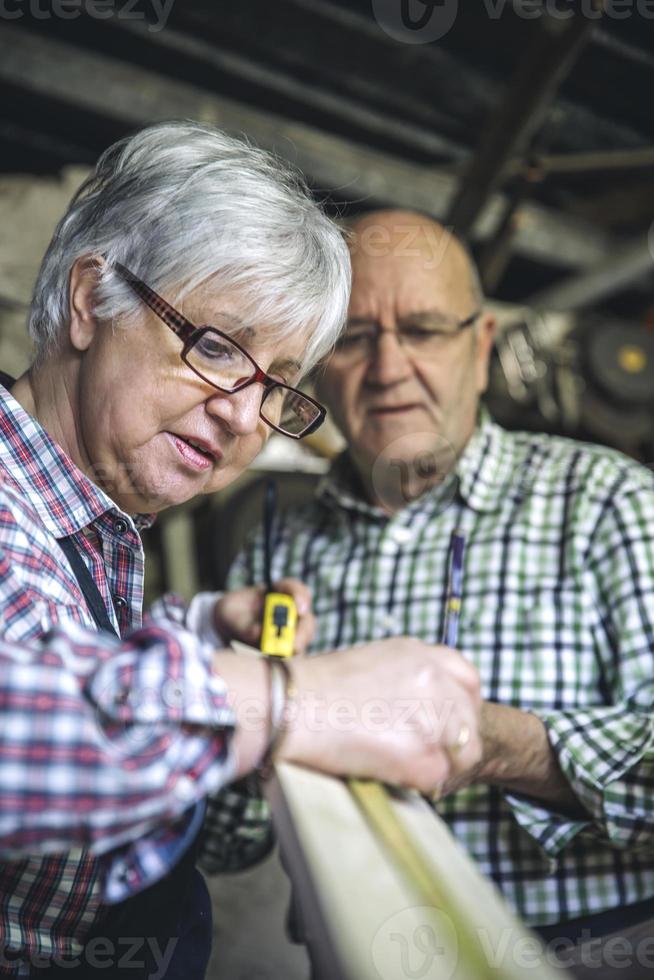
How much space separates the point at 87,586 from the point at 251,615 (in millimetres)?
350

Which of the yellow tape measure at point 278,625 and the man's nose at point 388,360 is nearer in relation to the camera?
the yellow tape measure at point 278,625

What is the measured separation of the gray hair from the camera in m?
1.00

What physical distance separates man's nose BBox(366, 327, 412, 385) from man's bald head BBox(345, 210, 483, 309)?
0.45 ft

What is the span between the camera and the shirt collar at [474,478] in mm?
1733

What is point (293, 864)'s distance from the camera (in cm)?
68

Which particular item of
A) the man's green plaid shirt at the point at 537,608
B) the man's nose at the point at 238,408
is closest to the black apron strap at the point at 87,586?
the man's nose at the point at 238,408

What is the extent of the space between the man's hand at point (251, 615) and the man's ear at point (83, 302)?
1.50 ft

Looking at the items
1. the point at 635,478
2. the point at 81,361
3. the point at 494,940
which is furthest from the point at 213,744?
the point at 635,478

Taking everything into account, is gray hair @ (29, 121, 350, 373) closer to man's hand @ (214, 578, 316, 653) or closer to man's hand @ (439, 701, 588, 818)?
man's hand @ (214, 578, 316, 653)

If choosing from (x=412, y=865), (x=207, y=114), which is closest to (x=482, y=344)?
(x=207, y=114)

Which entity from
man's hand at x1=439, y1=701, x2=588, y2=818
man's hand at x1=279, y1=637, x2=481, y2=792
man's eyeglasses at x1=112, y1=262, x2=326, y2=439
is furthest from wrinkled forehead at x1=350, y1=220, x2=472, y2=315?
man's hand at x1=279, y1=637, x2=481, y2=792

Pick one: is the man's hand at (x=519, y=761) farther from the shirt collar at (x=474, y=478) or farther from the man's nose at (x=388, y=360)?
the man's nose at (x=388, y=360)

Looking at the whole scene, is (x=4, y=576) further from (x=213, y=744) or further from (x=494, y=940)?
(x=494, y=940)

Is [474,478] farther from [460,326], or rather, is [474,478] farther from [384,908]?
[384,908]
